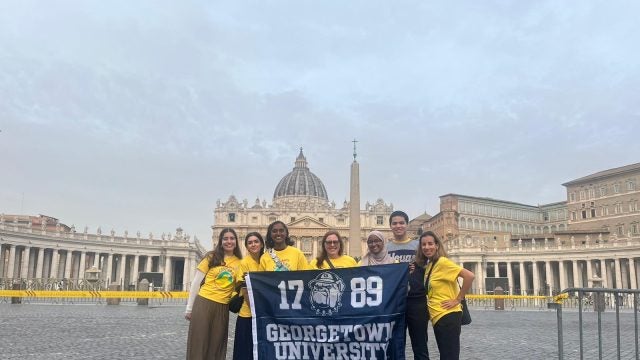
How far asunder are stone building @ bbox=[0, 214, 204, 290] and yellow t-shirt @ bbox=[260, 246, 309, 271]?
158 ft

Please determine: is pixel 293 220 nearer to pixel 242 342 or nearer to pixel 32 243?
pixel 32 243

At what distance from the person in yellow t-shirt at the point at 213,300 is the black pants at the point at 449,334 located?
2759mm

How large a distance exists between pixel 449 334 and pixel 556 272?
75.1m

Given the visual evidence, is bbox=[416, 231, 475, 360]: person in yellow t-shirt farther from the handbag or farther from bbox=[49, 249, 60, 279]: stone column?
bbox=[49, 249, 60, 279]: stone column

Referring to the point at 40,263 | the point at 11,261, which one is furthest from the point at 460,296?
the point at 40,263

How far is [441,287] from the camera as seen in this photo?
6676mm

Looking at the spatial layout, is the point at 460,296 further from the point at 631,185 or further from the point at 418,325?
the point at 631,185

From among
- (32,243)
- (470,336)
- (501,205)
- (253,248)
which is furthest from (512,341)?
(501,205)

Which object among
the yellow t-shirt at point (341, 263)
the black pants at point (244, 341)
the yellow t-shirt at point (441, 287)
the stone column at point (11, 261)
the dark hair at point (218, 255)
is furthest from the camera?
the stone column at point (11, 261)

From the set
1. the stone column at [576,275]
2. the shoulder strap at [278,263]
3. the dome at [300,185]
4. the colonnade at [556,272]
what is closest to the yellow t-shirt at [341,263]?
the shoulder strap at [278,263]

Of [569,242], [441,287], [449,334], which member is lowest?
[449,334]

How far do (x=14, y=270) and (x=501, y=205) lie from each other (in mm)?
72878

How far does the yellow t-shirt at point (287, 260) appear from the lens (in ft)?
24.2

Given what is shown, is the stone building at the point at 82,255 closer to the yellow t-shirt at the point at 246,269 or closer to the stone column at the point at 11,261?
the stone column at the point at 11,261
